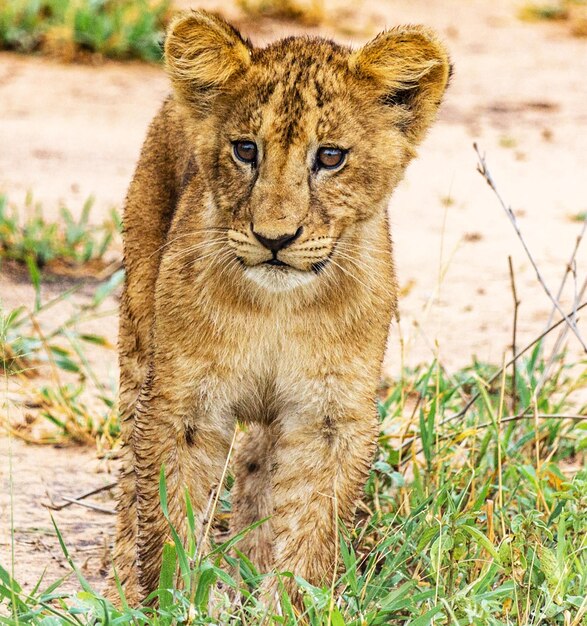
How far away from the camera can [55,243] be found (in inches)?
287

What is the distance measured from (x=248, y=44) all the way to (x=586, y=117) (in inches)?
324

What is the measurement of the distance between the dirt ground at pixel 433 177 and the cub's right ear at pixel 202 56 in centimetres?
121

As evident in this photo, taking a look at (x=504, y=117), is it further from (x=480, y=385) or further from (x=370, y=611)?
(x=370, y=611)

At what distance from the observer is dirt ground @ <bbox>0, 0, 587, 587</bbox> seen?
5.08m

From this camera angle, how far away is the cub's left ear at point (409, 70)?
381 centimetres

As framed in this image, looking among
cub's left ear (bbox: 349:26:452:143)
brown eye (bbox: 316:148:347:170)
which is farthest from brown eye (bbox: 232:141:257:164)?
cub's left ear (bbox: 349:26:452:143)

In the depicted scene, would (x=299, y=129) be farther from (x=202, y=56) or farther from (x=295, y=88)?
(x=202, y=56)

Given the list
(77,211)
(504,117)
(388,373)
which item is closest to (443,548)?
(388,373)

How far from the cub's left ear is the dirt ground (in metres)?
0.90

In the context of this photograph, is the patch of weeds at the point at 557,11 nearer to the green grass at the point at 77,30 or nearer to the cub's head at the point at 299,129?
the green grass at the point at 77,30

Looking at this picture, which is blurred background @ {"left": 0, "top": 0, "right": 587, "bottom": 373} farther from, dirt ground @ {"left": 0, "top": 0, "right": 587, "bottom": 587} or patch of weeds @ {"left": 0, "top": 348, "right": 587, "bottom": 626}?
patch of weeds @ {"left": 0, "top": 348, "right": 587, "bottom": 626}

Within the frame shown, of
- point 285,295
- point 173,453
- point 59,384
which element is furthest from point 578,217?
point 173,453

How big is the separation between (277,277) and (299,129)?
407 mm

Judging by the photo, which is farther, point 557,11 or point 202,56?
point 557,11
